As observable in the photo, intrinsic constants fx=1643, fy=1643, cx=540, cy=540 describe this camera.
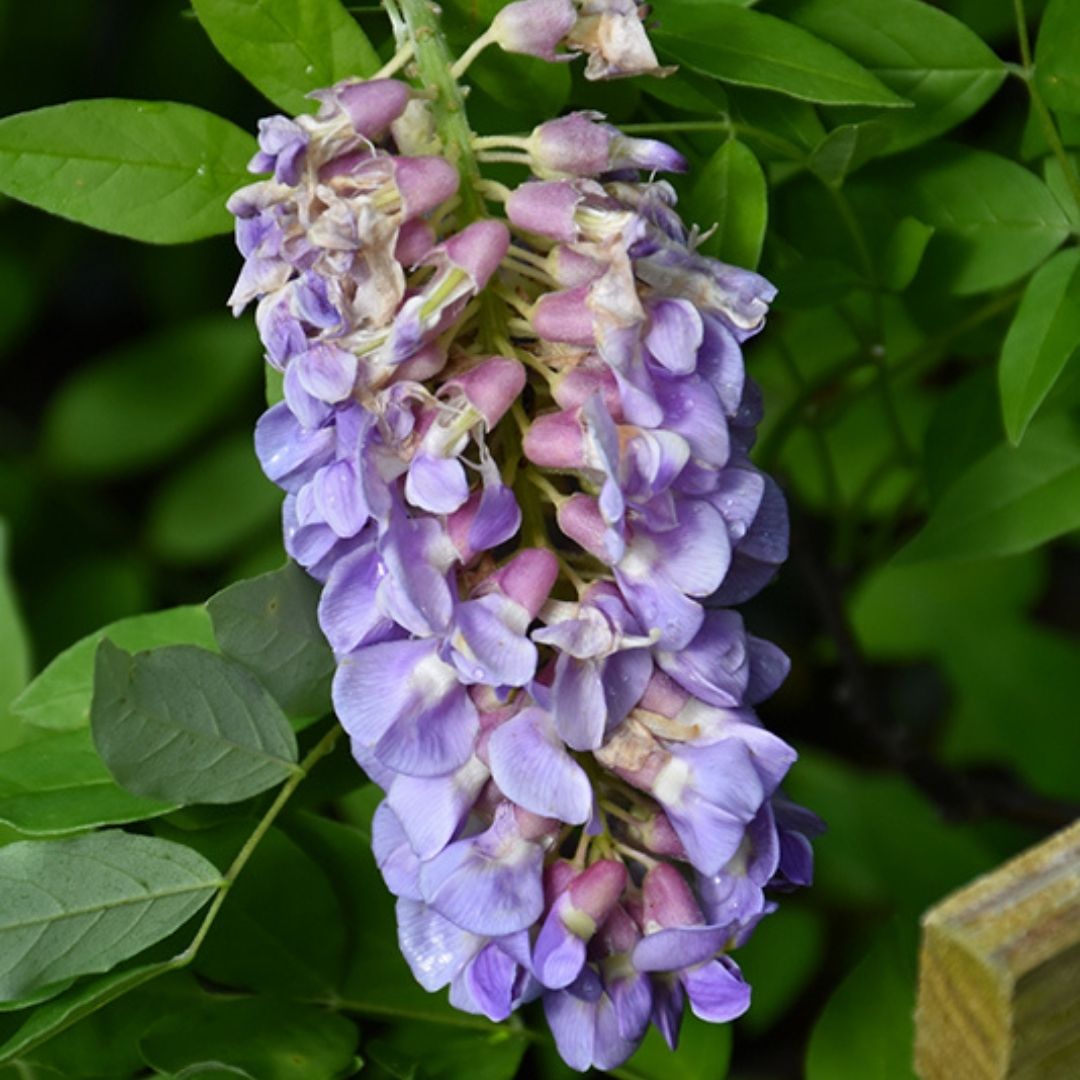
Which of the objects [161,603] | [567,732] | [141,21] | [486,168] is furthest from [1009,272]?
[141,21]

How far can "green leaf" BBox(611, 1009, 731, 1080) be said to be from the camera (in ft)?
2.55

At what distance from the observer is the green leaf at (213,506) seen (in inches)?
54.8

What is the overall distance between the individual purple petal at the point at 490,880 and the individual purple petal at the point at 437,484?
12cm

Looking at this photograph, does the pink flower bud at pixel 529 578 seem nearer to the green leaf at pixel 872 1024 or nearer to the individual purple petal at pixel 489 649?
the individual purple petal at pixel 489 649

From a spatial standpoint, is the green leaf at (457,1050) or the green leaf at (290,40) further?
the green leaf at (457,1050)

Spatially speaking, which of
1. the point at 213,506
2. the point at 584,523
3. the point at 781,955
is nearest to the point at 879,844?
the point at 781,955

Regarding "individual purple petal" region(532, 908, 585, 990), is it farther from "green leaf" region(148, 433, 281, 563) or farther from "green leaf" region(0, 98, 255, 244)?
"green leaf" region(148, 433, 281, 563)

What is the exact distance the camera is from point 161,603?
142 centimetres

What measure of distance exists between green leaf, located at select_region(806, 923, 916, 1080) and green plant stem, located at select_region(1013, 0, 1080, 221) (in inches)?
14.2

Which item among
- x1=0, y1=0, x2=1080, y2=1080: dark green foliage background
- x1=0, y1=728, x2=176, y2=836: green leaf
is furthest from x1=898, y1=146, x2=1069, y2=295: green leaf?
x1=0, y1=728, x2=176, y2=836: green leaf

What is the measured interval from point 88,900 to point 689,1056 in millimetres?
302

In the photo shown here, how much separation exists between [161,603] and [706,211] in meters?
0.87

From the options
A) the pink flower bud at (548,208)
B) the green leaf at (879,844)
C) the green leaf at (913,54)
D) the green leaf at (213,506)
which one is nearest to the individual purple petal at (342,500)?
the pink flower bud at (548,208)

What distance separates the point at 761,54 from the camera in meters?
0.65
